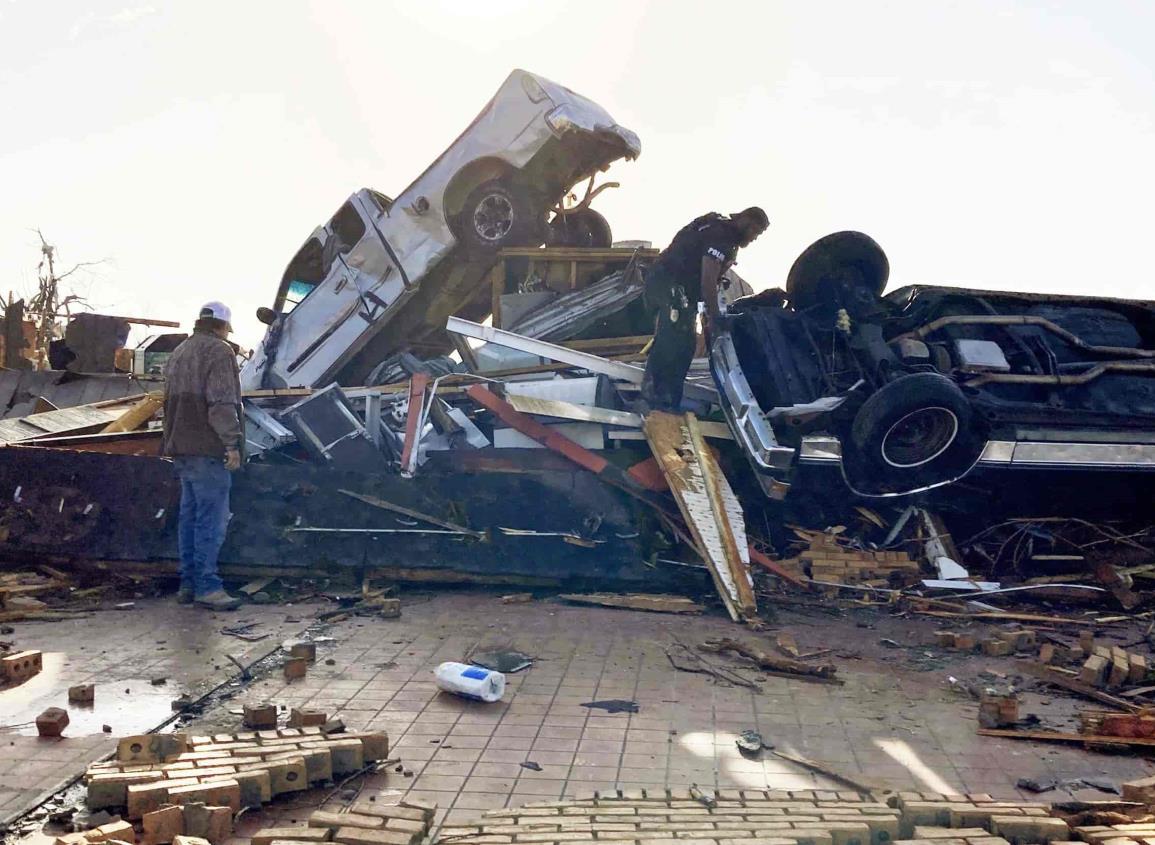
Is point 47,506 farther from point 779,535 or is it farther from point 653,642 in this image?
point 779,535

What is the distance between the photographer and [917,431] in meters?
8.27

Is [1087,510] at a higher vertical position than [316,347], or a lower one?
lower

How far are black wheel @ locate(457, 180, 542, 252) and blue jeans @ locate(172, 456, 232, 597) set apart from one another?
5.58 metres

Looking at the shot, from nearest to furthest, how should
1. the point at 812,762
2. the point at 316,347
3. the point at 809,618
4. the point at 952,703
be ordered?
the point at 812,762
the point at 952,703
the point at 809,618
the point at 316,347

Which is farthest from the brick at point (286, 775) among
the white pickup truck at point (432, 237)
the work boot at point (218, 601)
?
the white pickup truck at point (432, 237)


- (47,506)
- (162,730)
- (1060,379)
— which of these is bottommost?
(162,730)

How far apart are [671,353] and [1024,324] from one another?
307 cm

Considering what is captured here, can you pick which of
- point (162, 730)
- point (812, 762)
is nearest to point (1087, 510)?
point (812, 762)

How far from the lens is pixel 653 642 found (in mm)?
6395

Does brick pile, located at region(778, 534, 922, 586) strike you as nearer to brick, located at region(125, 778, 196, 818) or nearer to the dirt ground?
the dirt ground

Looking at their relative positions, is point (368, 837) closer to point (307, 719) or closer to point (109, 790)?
point (109, 790)

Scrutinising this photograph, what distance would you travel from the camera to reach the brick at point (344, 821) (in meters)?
3.39

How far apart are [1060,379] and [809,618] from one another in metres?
3.14

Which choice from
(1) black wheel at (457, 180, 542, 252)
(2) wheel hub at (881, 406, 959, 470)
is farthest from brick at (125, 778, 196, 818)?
(1) black wheel at (457, 180, 542, 252)
